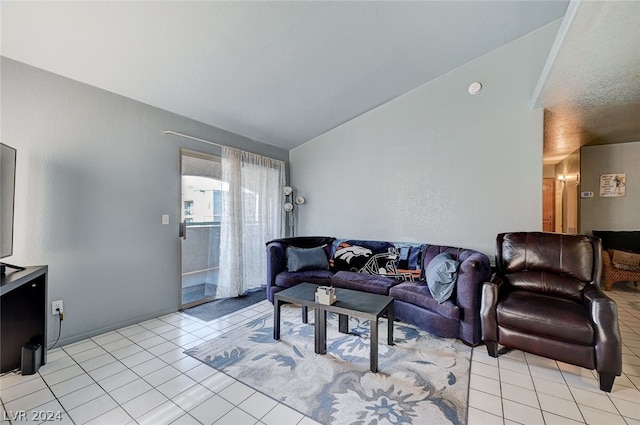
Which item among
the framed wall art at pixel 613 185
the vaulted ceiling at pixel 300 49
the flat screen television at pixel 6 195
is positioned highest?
the vaulted ceiling at pixel 300 49

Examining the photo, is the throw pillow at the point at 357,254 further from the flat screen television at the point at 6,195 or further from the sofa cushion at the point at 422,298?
the flat screen television at the point at 6,195

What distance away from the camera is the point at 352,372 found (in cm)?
201

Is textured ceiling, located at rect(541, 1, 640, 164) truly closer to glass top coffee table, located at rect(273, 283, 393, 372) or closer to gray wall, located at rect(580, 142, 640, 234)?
gray wall, located at rect(580, 142, 640, 234)

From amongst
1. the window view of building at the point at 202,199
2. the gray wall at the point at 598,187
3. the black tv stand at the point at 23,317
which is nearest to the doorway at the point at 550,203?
the gray wall at the point at 598,187

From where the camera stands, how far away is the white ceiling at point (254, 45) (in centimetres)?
196

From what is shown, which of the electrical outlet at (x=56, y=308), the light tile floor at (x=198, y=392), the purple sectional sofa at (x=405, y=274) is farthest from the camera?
the purple sectional sofa at (x=405, y=274)

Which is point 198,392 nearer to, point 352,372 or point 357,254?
point 352,372

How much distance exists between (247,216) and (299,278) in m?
1.36

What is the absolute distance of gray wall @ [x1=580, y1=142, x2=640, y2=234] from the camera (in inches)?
168

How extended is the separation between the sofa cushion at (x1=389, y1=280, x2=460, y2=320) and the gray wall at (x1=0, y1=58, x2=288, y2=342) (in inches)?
107

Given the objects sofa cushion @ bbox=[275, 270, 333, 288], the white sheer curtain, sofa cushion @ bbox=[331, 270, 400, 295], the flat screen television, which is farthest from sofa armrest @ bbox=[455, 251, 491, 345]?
the flat screen television

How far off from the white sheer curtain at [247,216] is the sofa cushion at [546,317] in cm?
322

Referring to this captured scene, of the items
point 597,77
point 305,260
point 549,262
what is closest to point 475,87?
point 597,77

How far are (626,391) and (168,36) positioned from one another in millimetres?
4353
